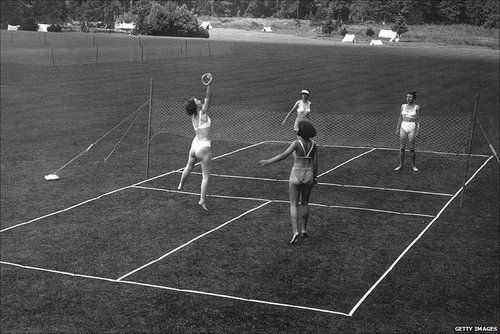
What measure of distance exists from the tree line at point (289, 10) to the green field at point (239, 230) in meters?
45.9

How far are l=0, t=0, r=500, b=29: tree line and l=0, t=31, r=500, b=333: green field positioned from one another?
45.9 m

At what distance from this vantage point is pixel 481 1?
353 feet

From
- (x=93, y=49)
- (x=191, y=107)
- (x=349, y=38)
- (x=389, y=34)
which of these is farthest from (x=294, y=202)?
(x=389, y=34)

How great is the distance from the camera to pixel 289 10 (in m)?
134

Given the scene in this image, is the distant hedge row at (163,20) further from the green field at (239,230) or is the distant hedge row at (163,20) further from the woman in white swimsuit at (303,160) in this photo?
the woman in white swimsuit at (303,160)

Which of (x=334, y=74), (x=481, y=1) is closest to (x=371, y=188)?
(x=334, y=74)

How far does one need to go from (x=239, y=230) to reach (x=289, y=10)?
124529 mm

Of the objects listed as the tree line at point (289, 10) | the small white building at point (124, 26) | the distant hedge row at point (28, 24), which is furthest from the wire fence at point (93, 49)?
the distant hedge row at point (28, 24)

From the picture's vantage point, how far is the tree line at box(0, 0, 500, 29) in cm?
8300

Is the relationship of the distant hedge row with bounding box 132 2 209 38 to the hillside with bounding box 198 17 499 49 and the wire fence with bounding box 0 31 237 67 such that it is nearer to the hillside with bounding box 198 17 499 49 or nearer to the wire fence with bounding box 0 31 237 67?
the wire fence with bounding box 0 31 237 67

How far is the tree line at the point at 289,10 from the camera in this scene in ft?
272

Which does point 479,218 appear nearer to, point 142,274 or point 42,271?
point 142,274

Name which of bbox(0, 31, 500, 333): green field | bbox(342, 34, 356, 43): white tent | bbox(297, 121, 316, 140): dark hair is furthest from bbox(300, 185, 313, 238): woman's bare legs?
bbox(342, 34, 356, 43): white tent

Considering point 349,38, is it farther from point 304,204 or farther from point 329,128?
point 304,204
